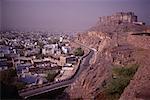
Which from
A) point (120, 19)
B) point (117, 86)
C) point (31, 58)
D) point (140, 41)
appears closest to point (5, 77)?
point (117, 86)

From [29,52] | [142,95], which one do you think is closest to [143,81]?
[142,95]

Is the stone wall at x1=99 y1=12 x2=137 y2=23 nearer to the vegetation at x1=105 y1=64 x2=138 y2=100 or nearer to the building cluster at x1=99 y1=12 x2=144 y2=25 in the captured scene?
the building cluster at x1=99 y1=12 x2=144 y2=25

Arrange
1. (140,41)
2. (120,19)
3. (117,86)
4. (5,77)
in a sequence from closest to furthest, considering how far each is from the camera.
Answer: (117,86) → (5,77) → (140,41) → (120,19)

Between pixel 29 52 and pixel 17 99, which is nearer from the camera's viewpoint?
pixel 17 99

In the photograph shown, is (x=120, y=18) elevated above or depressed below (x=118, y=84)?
above

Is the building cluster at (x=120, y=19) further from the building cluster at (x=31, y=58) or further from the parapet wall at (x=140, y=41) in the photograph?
the parapet wall at (x=140, y=41)

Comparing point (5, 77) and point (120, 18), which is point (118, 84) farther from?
point (120, 18)

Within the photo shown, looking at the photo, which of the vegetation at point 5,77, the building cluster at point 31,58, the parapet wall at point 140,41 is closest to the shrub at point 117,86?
the vegetation at point 5,77

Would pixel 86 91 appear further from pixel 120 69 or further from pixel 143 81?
pixel 143 81
